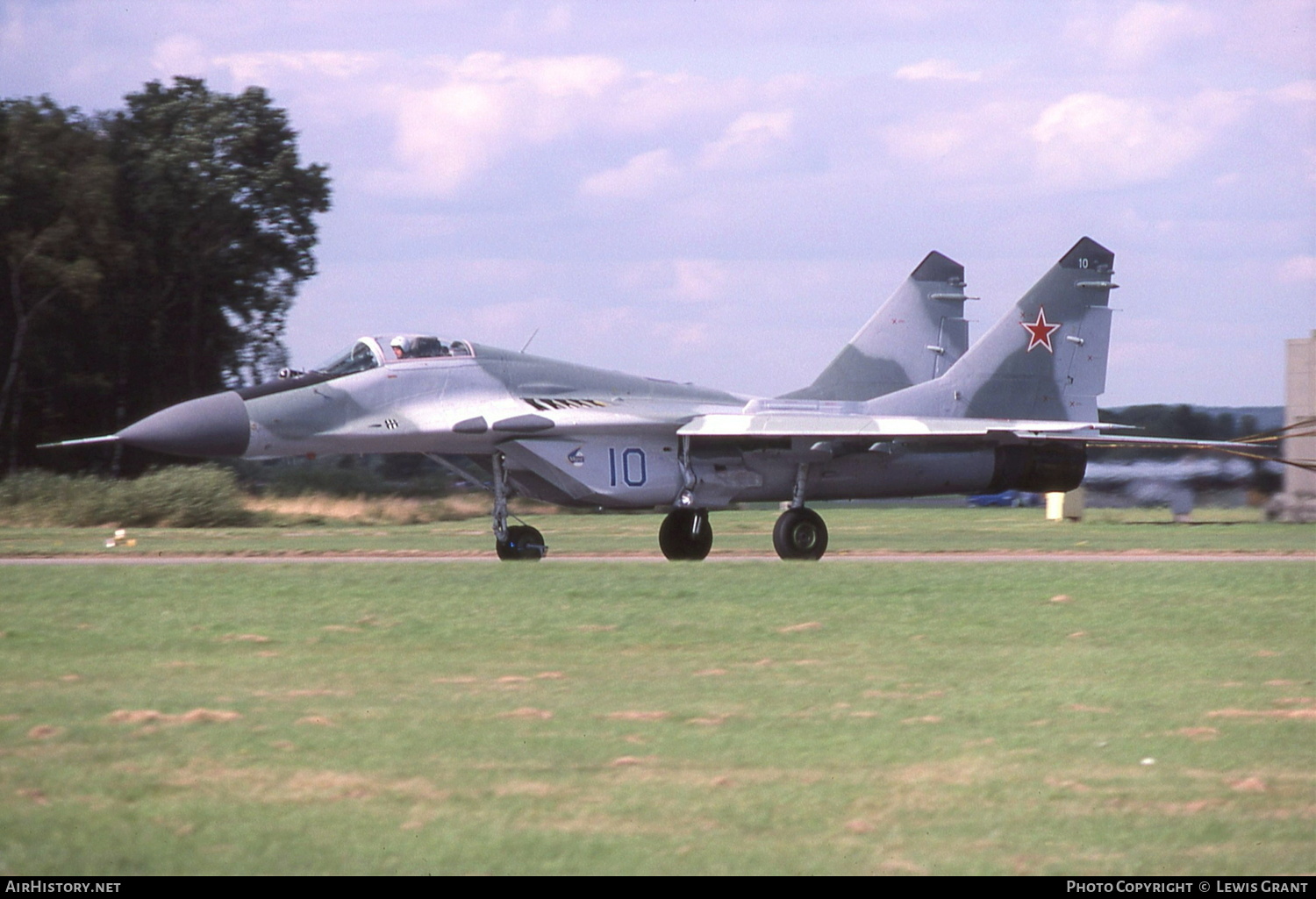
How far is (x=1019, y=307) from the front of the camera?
2259 centimetres

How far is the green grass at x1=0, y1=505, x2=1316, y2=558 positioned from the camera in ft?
75.7

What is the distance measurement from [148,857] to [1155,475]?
28.2 meters

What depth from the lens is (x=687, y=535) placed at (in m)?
20.6

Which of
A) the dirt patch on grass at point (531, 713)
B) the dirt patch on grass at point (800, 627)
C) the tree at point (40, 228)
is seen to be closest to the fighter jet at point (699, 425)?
the dirt patch on grass at point (800, 627)

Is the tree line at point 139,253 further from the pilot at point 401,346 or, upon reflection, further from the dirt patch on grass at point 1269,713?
the dirt patch on grass at point 1269,713

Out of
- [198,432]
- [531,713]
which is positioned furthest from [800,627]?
[198,432]

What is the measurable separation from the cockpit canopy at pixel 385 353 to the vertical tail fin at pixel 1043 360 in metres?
6.74

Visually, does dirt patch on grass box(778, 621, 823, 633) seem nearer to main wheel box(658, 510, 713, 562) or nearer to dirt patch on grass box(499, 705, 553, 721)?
dirt patch on grass box(499, 705, 553, 721)

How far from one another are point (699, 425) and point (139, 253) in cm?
2069

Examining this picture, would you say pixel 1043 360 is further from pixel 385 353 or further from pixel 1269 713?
pixel 1269 713

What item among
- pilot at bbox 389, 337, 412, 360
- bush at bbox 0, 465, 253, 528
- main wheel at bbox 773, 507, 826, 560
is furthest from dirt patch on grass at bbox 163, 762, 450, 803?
bush at bbox 0, 465, 253, 528

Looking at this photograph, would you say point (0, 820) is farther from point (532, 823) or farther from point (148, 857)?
point (532, 823)

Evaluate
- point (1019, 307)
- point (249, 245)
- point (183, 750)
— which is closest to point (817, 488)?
point (1019, 307)

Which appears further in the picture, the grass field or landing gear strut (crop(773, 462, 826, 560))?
landing gear strut (crop(773, 462, 826, 560))
